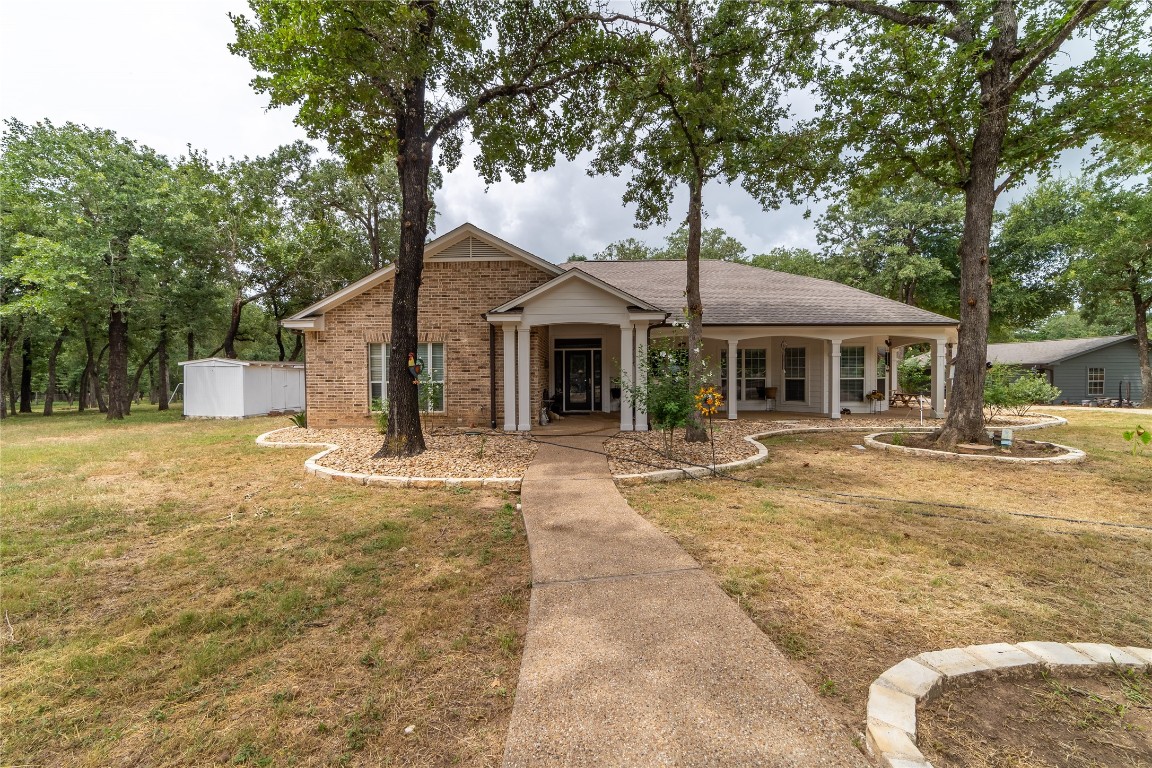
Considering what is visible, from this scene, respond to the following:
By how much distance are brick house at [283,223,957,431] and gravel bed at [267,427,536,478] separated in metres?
1.09

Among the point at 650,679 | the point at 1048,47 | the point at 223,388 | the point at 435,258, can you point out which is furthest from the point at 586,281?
the point at 223,388

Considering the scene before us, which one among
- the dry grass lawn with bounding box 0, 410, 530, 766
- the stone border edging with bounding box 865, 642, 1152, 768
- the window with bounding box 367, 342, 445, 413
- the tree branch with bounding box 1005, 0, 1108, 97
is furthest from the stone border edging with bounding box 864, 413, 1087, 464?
the window with bounding box 367, 342, 445, 413

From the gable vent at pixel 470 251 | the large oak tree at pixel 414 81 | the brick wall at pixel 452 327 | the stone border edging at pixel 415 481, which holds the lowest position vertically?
the stone border edging at pixel 415 481

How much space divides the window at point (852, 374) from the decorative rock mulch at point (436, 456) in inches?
460

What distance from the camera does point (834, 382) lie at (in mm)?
13539

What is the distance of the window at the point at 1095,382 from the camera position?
998 inches

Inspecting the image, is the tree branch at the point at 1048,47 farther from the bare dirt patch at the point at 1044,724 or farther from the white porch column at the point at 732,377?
the bare dirt patch at the point at 1044,724

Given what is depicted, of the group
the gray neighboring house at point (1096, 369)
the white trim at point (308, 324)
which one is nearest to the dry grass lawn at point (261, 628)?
the white trim at point (308, 324)

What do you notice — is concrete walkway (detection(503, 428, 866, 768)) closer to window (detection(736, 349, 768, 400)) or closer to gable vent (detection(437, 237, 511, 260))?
gable vent (detection(437, 237, 511, 260))

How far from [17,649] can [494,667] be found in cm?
319

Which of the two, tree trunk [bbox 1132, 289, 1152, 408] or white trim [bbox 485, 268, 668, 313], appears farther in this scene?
tree trunk [bbox 1132, 289, 1152, 408]

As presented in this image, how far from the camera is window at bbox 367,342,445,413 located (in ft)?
37.8

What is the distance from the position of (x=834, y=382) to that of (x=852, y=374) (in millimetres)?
2041

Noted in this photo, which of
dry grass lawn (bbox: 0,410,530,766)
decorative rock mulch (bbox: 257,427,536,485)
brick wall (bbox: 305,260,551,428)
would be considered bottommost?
dry grass lawn (bbox: 0,410,530,766)
